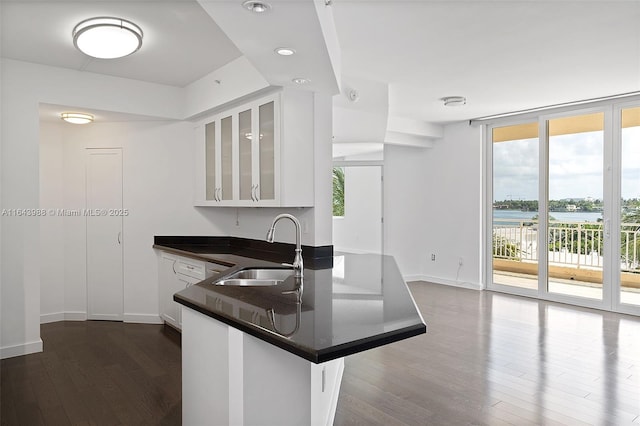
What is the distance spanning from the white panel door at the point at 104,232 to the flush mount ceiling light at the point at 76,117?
48cm

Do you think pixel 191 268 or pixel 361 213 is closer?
pixel 191 268

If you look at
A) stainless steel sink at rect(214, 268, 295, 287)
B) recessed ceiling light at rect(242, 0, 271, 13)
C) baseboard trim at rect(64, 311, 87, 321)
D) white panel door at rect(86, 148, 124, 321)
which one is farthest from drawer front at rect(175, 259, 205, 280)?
recessed ceiling light at rect(242, 0, 271, 13)

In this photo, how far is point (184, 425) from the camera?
7.09 ft

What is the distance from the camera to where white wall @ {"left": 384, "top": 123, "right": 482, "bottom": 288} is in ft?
21.3

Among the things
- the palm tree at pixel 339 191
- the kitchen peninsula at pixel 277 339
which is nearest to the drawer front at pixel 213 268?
the kitchen peninsula at pixel 277 339

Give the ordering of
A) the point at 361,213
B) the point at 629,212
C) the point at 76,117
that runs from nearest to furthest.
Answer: the point at 76,117 → the point at 629,212 → the point at 361,213

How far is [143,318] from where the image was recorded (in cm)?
471

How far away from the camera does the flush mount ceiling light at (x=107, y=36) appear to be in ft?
9.57

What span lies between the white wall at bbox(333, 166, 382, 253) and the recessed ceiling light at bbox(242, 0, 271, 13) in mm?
7663

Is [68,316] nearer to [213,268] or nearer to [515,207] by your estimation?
[213,268]

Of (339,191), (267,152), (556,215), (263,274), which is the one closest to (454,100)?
(556,215)

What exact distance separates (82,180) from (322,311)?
4222mm

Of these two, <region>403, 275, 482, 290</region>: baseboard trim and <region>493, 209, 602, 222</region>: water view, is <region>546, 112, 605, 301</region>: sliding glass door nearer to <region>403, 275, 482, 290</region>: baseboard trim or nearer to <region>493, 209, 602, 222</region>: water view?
<region>493, 209, 602, 222</region>: water view

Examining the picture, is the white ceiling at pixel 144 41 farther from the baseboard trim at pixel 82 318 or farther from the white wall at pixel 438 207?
the white wall at pixel 438 207
